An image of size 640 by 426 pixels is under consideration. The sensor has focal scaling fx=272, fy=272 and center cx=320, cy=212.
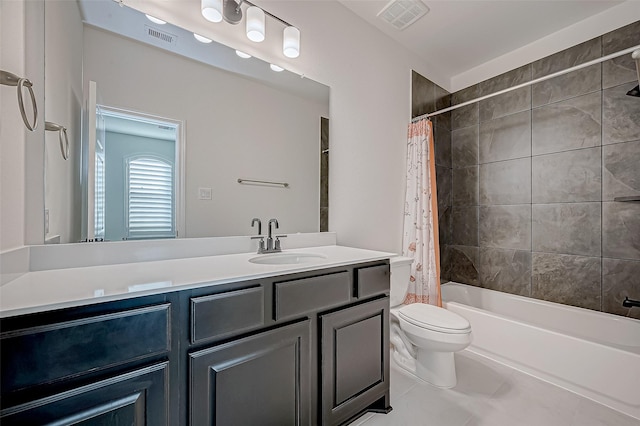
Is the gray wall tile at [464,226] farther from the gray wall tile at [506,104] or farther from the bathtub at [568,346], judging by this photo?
the gray wall tile at [506,104]

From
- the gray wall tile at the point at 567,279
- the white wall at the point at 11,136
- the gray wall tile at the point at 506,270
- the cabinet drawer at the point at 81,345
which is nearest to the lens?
the cabinet drawer at the point at 81,345

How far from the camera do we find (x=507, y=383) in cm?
176

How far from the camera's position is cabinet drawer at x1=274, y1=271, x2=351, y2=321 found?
1066 millimetres

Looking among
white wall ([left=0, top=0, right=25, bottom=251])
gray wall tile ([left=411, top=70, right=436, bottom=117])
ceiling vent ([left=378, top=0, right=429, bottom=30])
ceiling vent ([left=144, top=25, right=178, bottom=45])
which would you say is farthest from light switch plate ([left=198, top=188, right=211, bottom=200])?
gray wall tile ([left=411, top=70, right=436, bottom=117])

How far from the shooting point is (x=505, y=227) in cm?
262

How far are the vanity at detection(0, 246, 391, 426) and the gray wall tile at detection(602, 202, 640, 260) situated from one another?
6.44 ft

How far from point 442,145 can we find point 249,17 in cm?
223

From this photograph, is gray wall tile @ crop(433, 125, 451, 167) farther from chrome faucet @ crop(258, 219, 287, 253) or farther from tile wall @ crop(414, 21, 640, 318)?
chrome faucet @ crop(258, 219, 287, 253)

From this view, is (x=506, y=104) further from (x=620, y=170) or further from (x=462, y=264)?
(x=462, y=264)

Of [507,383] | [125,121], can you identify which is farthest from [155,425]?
[507,383]

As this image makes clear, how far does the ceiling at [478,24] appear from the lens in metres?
2.02

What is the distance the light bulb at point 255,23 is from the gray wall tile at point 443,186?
A: 2115 mm

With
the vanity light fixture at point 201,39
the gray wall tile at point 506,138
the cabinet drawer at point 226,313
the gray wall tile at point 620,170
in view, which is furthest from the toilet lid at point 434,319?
the vanity light fixture at point 201,39

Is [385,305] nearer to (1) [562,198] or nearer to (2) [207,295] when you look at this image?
(2) [207,295]
